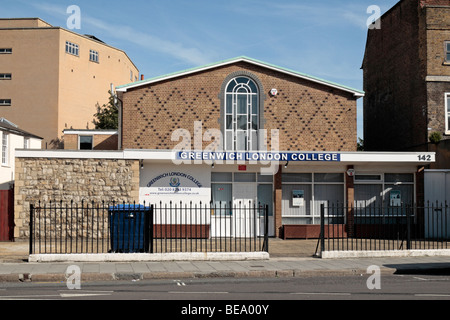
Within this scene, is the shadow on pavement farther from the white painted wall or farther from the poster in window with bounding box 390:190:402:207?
the white painted wall

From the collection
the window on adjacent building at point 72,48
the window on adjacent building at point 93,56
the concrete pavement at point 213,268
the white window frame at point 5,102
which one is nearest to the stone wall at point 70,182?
the concrete pavement at point 213,268

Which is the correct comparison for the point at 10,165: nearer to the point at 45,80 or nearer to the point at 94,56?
the point at 45,80

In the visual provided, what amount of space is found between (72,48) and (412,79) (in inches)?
1191

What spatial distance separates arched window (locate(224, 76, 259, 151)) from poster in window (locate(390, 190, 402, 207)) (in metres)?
6.37

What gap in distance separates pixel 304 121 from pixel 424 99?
6578mm

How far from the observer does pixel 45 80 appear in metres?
45.8

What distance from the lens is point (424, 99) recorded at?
1080 inches

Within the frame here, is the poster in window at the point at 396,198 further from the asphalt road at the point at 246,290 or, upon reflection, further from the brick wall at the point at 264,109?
the asphalt road at the point at 246,290

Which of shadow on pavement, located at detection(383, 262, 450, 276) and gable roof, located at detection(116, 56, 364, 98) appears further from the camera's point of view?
gable roof, located at detection(116, 56, 364, 98)

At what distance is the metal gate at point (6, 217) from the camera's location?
71.7 feet

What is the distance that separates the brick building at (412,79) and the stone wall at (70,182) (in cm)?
1435

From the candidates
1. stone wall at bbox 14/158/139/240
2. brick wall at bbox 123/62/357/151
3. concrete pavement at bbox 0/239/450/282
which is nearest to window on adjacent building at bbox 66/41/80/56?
brick wall at bbox 123/62/357/151

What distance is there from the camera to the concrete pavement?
43.9 ft
